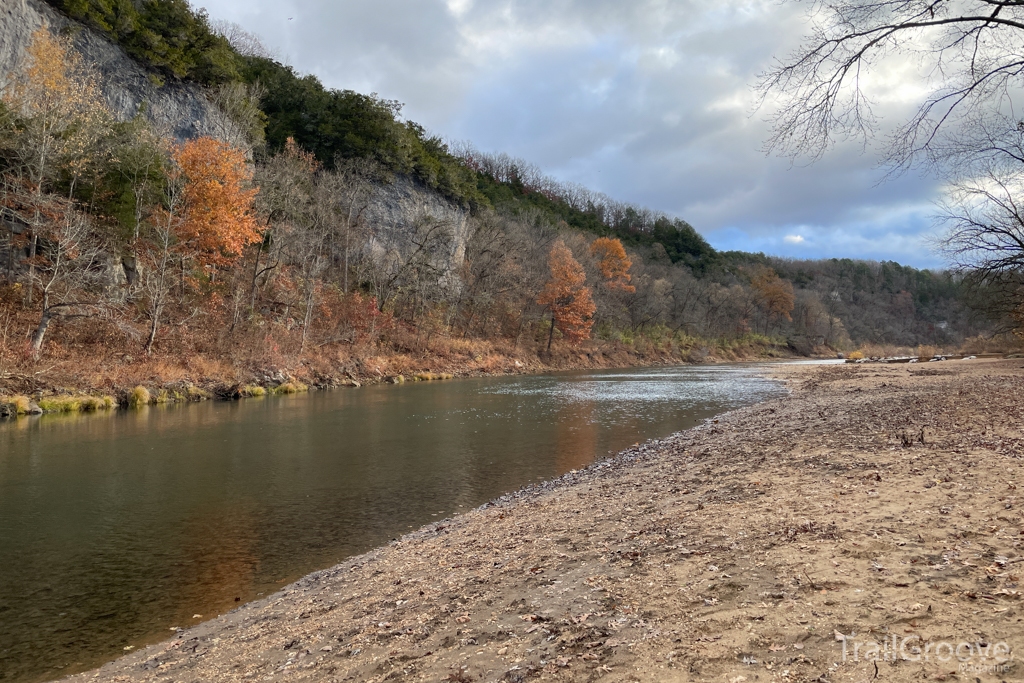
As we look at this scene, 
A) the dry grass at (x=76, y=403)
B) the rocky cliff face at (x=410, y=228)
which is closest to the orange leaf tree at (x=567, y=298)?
the rocky cliff face at (x=410, y=228)

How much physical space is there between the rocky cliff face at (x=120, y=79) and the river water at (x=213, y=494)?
2244 centimetres

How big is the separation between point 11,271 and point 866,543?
32928mm

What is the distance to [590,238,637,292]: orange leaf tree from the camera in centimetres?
7212

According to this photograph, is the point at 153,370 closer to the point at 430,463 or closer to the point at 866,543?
the point at 430,463

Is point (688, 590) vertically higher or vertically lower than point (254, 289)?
lower

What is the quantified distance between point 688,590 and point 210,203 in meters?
33.7

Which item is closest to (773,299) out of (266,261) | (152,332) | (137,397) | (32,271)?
(266,261)

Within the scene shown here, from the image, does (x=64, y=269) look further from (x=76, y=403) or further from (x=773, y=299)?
(x=773, y=299)

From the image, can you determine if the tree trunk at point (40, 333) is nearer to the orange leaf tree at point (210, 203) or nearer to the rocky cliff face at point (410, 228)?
the orange leaf tree at point (210, 203)

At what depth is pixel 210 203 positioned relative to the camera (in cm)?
3156

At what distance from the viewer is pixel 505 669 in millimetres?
4020

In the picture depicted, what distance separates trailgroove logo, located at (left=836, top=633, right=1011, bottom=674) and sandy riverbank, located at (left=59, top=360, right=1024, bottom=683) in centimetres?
2

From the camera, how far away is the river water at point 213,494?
6430mm

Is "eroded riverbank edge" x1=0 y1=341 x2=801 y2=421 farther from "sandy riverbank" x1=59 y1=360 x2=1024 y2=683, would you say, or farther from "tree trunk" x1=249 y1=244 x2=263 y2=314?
"sandy riverbank" x1=59 y1=360 x2=1024 y2=683
